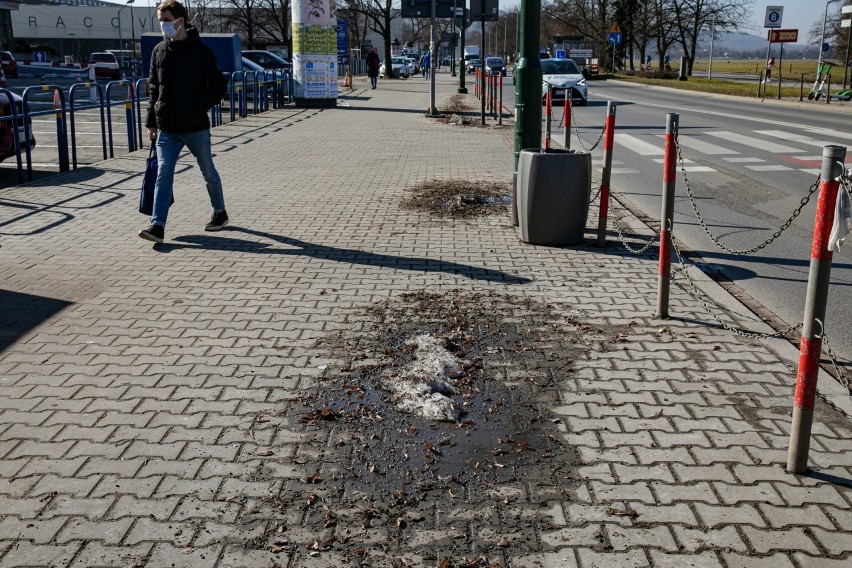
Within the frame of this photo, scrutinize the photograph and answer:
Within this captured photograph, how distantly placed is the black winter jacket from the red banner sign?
33334mm

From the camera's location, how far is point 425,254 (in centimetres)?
801

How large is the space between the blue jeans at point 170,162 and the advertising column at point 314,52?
20.5m

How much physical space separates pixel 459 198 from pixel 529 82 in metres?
2.28

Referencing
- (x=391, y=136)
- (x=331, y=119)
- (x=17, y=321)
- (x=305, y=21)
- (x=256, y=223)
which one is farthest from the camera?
(x=305, y=21)

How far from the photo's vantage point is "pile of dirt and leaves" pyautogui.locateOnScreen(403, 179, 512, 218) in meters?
10.3

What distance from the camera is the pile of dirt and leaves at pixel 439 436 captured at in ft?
10.9

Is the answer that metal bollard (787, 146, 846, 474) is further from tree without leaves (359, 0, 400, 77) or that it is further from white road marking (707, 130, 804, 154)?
tree without leaves (359, 0, 400, 77)

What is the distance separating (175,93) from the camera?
8.20 m

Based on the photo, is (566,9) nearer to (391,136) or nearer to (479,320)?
(391,136)

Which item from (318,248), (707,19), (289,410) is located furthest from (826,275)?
(707,19)

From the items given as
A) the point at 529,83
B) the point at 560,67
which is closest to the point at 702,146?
the point at 529,83

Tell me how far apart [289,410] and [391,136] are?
15.6 metres

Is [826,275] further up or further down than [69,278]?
further up

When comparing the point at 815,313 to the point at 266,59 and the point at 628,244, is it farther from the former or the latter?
the point at 266,59
